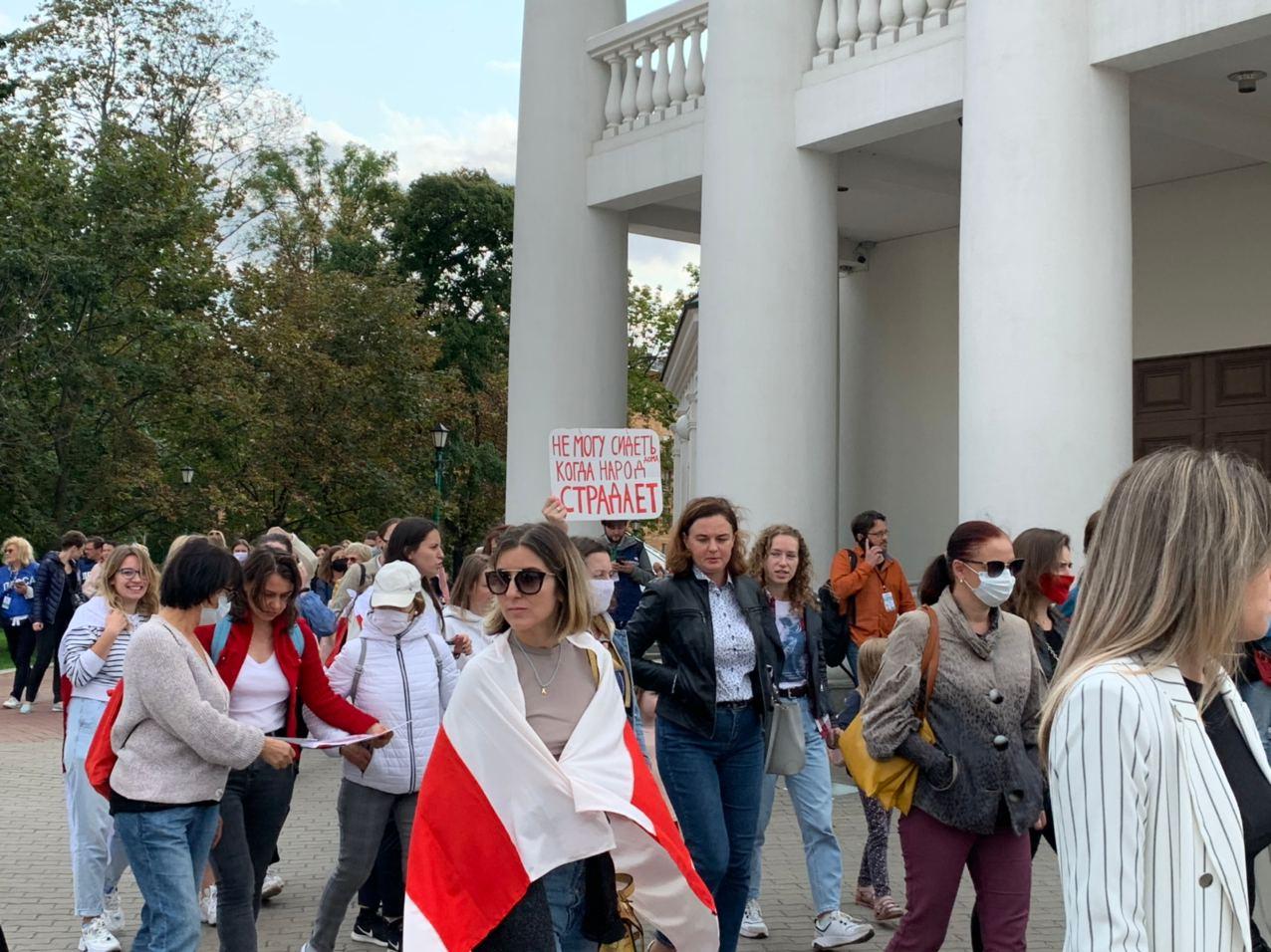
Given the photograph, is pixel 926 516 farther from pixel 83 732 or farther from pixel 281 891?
pixel 83 732

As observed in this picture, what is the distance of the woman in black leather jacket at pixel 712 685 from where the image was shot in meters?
6.39

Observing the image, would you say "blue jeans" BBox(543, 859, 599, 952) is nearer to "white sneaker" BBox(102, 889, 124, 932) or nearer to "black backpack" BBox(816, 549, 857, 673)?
"white sneaker" BBox(102, 889, 124, 932)

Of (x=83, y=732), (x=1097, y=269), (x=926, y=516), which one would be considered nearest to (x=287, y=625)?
(x=83, y=732)

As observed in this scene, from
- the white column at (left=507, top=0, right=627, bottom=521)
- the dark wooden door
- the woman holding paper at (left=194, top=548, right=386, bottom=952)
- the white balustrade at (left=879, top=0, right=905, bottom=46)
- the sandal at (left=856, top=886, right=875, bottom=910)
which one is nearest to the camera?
the woman holding paper at (left=194, top=548, right=386, bottom=952)

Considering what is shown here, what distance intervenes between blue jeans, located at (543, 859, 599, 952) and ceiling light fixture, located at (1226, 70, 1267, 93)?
940 cm

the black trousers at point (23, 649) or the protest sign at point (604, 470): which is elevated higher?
the protest sign at point (604, 470)

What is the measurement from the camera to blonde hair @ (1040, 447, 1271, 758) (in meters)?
2.47

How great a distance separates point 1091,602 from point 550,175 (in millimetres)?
13557

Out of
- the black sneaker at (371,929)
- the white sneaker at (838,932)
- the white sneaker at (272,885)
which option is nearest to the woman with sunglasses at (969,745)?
the white sneaker at (838,932)

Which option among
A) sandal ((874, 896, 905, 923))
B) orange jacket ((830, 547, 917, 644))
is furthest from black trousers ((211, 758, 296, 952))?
orange jacket ((830, 547, 917, 644))

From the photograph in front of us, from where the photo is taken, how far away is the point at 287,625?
21.5 feet

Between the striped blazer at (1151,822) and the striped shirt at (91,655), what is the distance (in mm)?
6119

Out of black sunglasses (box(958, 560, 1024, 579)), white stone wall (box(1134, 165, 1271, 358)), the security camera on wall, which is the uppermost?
the security camera on wall

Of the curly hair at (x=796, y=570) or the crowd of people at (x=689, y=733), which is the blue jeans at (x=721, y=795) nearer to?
the crowd of people at (x=689, y=733)
